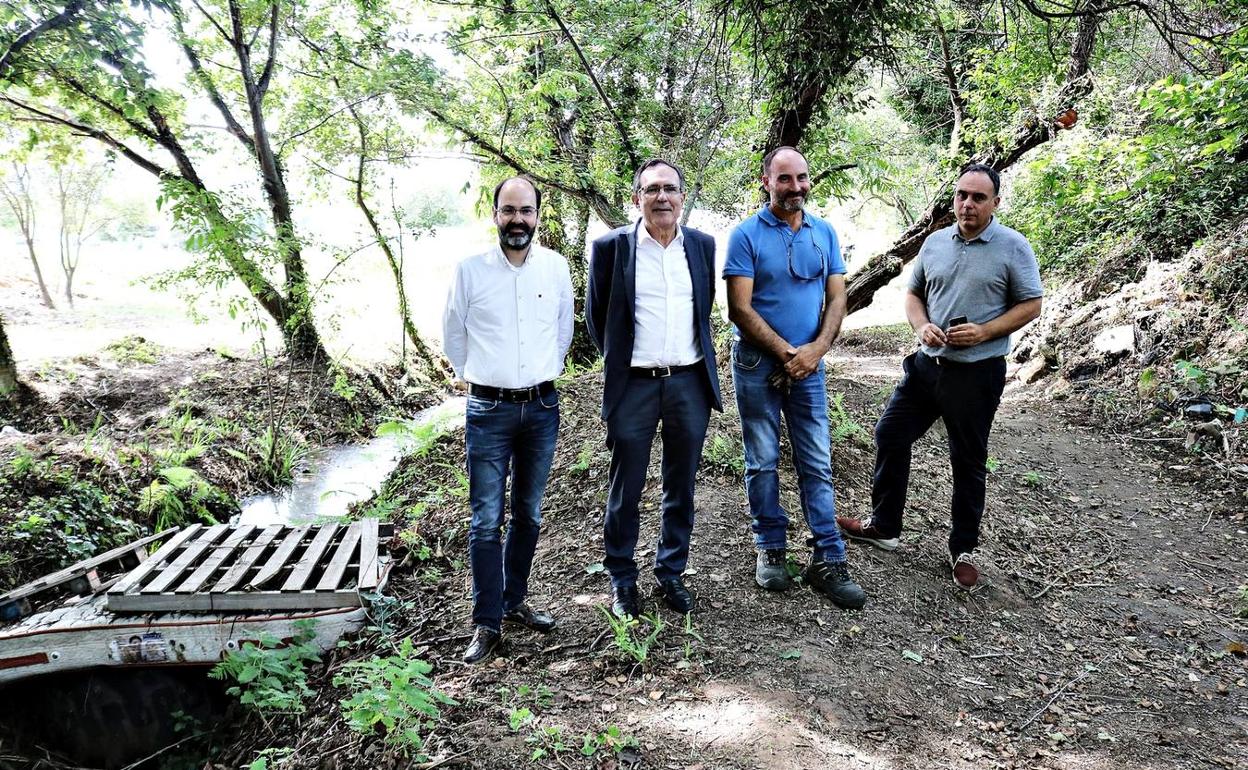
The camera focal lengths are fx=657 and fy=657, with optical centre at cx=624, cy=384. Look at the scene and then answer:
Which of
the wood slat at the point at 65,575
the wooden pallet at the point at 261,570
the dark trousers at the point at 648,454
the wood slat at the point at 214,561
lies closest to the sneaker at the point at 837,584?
the dark trousers at the point at 648,454

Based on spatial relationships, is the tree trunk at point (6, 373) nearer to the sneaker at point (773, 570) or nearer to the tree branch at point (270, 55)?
the tree branch at point (270, 55)

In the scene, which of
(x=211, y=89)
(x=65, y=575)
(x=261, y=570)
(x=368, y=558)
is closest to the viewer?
(x=261, y=570)

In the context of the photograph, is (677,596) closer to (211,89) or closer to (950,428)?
(950,428)

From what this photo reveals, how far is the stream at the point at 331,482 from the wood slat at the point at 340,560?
184 centimetres

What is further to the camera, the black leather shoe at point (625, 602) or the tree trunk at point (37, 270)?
the tree trunk at point (37, 270)

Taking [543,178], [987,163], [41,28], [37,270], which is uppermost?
[41,28]

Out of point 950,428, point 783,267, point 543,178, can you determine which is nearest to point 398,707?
point 783,267

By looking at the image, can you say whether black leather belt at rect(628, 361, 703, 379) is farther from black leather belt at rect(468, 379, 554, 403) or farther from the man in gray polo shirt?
the man in gray polo shirt

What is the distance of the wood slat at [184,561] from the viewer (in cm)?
402

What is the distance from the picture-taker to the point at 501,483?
314 centimetres

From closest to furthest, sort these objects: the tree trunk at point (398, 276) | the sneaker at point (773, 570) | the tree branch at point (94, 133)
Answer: the sneaker at point (773, 570) < the tree branch at point (94, 133) < the tree trunk at point (398, 276)

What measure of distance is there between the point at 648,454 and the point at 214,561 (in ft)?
10.7

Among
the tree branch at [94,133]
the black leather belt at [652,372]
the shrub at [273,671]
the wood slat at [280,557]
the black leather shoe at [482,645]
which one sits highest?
the tree branch at [94,133]

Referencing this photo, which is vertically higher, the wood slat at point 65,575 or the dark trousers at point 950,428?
the dark trousers at point 950,428
